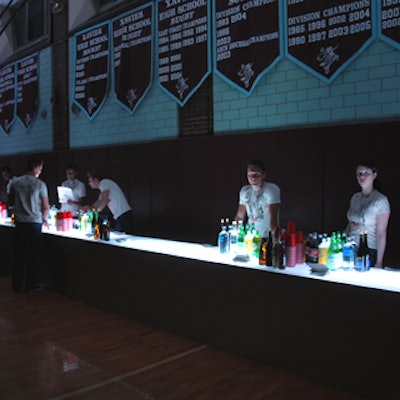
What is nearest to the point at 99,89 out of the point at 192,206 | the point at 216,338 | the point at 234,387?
the point at 192,206

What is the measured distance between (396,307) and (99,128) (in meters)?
6.47

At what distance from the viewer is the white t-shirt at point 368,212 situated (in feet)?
11.3

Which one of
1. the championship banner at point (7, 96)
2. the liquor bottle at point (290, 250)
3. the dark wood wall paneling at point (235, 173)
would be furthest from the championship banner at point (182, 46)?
the championship banner at point (7, 96)

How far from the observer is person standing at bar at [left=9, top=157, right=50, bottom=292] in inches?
210

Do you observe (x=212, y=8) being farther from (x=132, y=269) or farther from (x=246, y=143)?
(x=132, y=269)

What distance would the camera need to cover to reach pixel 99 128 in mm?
8078

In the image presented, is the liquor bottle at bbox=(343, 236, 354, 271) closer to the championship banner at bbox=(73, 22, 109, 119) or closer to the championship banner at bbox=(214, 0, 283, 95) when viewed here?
the championship banner at bbox=(214, 0, 283, 95)

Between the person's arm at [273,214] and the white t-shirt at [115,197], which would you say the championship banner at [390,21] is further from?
the white t-shirt at [115,197]

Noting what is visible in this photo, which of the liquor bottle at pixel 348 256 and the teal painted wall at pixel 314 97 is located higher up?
the teal painted wall at pixel 314 97

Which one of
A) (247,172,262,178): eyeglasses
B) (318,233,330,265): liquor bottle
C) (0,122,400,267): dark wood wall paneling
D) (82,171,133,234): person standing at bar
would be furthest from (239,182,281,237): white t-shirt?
(82,171,133,234): person standing at bar

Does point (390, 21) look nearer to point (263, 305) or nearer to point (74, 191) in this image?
point (263, 305)

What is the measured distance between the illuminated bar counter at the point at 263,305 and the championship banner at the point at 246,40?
7.92 feet

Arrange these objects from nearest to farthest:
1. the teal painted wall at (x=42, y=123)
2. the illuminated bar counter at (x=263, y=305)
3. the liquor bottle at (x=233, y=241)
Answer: the illuminated bar counter at (x=263, y=305) < the liquor bottle at (x=233, y=241) < the teal painted wall at (x=42, y=123)

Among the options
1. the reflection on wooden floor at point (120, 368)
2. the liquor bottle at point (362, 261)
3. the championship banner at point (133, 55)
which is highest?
the championship banner at point (133, 55)
